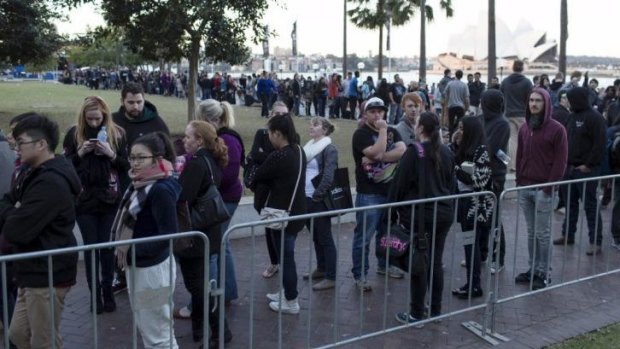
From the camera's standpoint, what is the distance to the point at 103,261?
5.55 m

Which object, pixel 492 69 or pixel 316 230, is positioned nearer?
pixel 316 230

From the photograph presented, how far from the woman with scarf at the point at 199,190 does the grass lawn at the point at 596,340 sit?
2.52 metres

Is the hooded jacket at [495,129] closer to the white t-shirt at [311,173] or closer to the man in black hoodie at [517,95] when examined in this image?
the white t-shirt at [311,173]

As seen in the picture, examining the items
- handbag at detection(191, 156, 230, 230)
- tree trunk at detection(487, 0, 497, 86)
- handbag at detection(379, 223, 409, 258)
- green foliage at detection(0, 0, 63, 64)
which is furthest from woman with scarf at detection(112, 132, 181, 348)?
tree trunk at detection(487, 0, 497, 86)

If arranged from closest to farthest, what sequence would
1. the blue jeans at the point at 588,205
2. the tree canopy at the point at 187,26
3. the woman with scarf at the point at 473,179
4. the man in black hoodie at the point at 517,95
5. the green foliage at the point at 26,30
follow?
the woman with scarf at the point at 473,179, the blue jeans at the point at 588,205, the man in black hoodie at the point at 517,95, the tree canopy at the point at 187,26, the green foliage at the point at 26,30

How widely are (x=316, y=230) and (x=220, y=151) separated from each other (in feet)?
4.85

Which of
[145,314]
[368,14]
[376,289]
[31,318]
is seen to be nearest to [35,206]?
[31,318]

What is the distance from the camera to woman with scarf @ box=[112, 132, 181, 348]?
4.11m

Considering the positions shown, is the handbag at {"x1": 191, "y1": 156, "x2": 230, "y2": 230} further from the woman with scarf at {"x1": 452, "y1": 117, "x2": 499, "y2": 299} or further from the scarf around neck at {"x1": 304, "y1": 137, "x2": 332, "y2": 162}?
the woman with scarf at {"x1": 452, "y1": 117, "x2": 499, "y2": 299}

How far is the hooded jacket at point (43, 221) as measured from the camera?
3.75 m

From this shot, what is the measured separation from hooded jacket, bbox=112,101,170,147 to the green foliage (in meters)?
16.4

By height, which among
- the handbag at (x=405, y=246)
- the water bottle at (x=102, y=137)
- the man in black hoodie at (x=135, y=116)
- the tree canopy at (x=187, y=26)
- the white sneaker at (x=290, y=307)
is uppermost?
the tree canopy at (x=187, y=26)

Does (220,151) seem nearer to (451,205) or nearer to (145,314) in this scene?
(145,314)

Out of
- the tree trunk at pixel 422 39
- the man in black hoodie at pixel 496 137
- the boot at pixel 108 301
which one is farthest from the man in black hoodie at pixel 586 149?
the tree trunk at pixel 422 39
